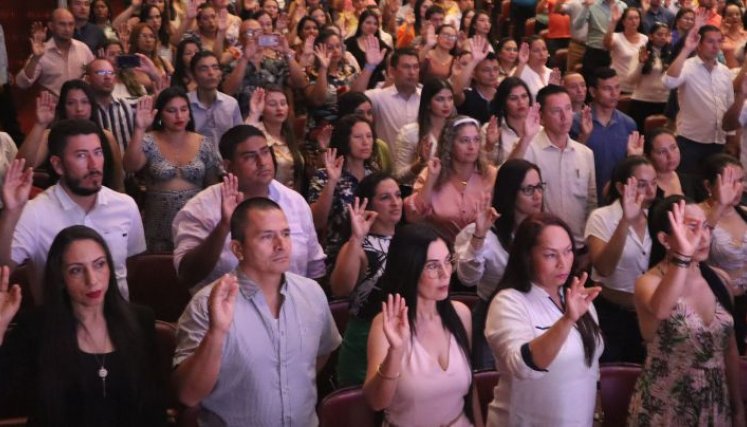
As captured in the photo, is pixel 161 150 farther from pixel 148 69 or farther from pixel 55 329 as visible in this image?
pixel 55 329

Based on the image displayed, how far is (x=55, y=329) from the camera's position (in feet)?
8.58

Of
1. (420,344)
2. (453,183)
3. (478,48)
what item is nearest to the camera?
(420,344)

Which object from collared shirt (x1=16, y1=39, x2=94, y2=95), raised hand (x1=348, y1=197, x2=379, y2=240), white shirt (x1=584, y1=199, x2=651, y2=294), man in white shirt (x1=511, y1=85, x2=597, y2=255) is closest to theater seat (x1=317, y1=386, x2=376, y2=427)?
raised hand (x1=348, y1=197, x2=379, y2=240)

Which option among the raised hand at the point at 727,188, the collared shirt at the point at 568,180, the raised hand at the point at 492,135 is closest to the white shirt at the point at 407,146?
the raised hand at the point at 492,135

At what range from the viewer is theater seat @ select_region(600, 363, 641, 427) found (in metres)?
3.04

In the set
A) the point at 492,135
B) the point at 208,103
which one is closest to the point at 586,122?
the point at 492,135

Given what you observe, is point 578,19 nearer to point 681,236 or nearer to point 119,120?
point 119,120

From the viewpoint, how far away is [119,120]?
5.07 meters

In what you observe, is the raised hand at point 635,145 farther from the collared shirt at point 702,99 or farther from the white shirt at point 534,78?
the white shirt at point 534,78

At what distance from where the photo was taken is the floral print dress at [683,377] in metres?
2.89

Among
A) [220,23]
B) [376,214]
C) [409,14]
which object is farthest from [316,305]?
[409,14]

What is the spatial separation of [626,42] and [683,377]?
5.07 meters

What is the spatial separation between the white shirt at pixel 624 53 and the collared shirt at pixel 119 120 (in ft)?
12.9

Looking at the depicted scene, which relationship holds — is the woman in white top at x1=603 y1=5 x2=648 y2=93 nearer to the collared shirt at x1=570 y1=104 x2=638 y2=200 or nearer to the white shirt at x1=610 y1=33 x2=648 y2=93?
the white shirt at x1=610 y1=33 x2=648 y2=93
